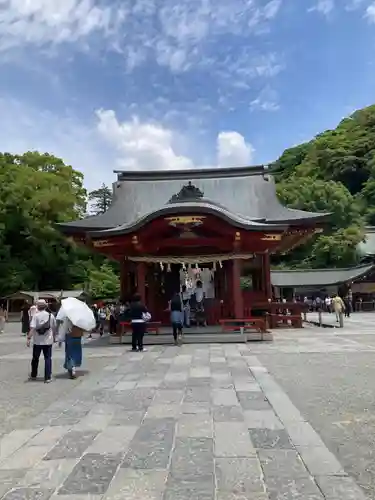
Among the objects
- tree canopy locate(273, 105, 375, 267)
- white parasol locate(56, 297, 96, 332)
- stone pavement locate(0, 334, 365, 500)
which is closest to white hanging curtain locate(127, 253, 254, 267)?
white parasol locate(56, 297, 96, 332)

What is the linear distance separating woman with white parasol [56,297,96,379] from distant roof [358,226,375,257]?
128 ft

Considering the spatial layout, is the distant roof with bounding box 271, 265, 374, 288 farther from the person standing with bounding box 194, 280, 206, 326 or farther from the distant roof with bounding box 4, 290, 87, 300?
the person standing with bounding box 194, 280, 206, 326

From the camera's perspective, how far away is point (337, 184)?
54.7 meters

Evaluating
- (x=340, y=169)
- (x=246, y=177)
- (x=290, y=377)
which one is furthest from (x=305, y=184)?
(x=290, y=377)

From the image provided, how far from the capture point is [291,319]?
19766 mm

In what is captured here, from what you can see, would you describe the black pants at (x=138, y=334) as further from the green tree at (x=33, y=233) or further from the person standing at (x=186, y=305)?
the green tree at (x=33, y=233)

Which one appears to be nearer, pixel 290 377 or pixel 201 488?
pixel 201 488

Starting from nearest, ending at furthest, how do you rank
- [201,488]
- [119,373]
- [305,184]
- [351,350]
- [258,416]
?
[201,488] < [258,416] < [119,373] < [351,350] < [305,184]

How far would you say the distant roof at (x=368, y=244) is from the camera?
4450 cm

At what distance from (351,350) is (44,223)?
3145cm

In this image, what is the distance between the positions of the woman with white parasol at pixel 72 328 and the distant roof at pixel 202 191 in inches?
445

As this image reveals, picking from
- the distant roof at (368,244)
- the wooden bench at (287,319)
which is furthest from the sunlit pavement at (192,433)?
the distant roof at (368,244)

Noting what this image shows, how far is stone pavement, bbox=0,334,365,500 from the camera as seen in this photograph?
3.45 m

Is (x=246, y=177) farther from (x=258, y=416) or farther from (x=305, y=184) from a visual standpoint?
(x=305, y=184)
